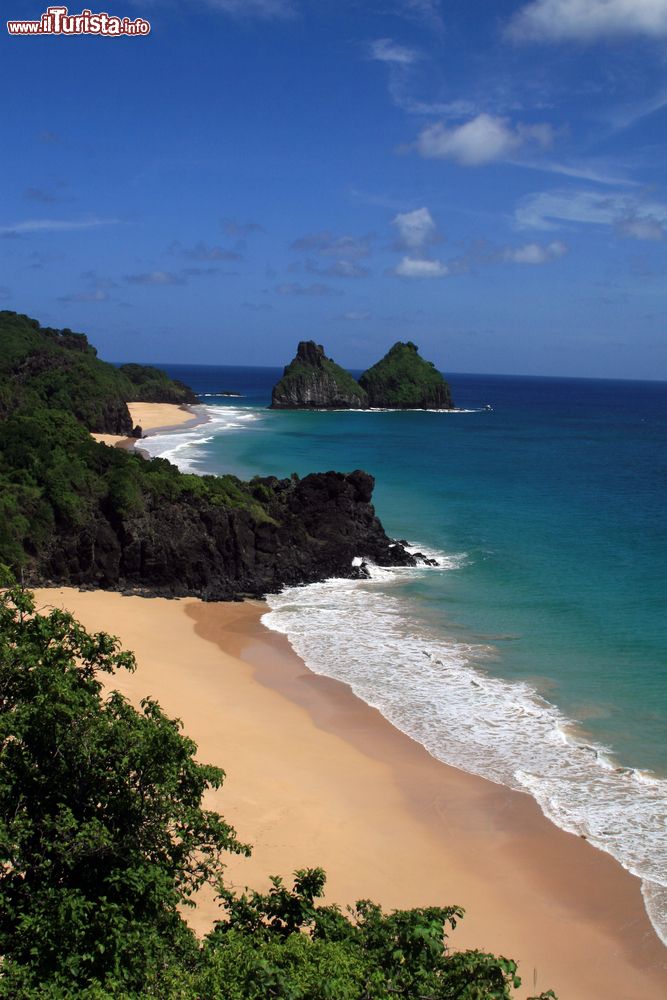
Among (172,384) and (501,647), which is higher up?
(172,384)

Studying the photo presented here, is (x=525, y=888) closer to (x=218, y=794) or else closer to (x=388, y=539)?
(x=218, y=794)

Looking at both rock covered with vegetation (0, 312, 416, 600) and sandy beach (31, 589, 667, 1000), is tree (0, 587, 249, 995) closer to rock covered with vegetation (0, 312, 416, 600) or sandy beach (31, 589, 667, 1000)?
sandy beach (31, 589, 667, 1000)

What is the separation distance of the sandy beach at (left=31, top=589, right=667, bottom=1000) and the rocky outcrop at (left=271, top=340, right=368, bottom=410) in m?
116

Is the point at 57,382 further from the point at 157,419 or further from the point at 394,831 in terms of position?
the point at 394,831

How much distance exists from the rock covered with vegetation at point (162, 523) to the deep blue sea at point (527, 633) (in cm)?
220

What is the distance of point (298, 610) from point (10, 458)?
13.7 metres

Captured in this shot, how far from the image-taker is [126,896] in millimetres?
8180

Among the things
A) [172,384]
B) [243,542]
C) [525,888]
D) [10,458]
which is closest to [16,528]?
[10,458]

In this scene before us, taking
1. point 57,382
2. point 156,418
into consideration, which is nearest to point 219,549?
point 57,382

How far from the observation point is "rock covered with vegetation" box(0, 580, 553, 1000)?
283 inches

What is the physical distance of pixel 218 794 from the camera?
1555 centimetres

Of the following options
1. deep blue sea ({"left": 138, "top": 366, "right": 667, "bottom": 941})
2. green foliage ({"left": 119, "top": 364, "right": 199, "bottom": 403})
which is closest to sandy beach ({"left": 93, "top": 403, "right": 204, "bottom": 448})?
green foliage ({"left": 119, "top": 364, "right": 199, "bottom": 403})

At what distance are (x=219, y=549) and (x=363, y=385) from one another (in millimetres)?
121101

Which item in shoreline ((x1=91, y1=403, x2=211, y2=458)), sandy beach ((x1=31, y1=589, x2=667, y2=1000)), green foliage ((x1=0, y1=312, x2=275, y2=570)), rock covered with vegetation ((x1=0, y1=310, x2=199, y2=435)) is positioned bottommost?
sandy beach ((x1=31, y1=589, x2=667, y2=1000))
